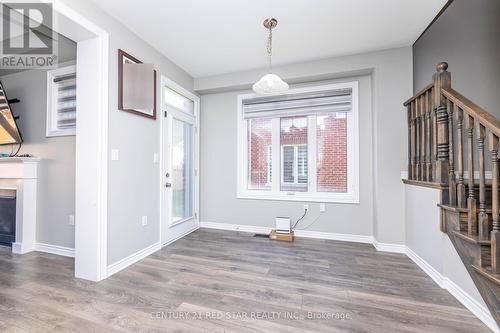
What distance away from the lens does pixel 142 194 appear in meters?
2.75

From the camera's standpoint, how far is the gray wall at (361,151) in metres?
2.96

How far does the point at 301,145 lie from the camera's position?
3.67 meters

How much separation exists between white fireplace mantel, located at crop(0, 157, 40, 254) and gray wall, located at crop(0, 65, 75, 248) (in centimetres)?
7

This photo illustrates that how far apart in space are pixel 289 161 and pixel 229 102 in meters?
1.54

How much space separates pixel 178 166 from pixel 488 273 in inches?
137

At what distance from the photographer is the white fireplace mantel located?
9.46 ft

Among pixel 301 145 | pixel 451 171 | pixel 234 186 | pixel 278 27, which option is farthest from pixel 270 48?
pixel 451 171

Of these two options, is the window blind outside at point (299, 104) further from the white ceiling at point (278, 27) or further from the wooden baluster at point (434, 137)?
the wooden baluster at point (434, 137)

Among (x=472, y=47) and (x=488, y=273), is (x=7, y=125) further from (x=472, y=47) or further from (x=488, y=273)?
(x=472, y=47)

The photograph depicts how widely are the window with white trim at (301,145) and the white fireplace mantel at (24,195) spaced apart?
2922 mm

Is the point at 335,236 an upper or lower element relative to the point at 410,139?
lower

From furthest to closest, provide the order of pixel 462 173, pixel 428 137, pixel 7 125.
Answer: pixel 7 125 → pixel 428 137 → pixel 462 173

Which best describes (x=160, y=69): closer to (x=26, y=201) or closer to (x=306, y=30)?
(x=306, y=30)

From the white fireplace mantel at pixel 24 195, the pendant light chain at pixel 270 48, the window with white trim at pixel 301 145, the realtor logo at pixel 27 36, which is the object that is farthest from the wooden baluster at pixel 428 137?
the white fireplace mantel at pixel 24 195
